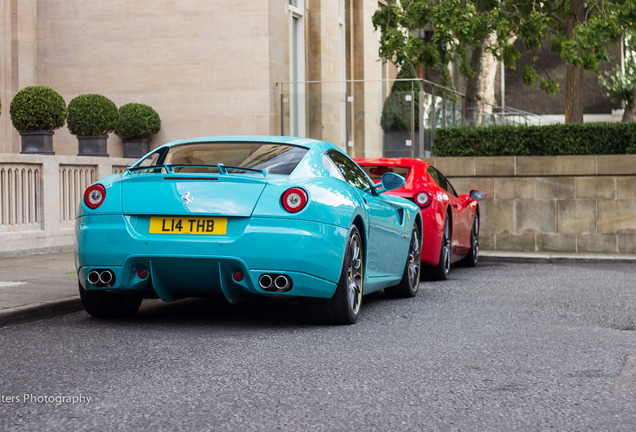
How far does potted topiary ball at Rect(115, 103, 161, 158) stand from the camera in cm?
2162

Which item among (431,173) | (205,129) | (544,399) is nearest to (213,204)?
(544,399)

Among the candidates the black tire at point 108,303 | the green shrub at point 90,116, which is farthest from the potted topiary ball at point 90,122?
the black tire at point 108,303

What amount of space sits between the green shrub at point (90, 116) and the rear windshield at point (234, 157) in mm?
10575

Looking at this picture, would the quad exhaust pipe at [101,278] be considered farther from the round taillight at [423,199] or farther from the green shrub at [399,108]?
the green shrub at [399,108]

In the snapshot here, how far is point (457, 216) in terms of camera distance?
511 inches

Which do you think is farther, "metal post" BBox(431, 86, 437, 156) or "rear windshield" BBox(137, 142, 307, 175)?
"metal post" BBox(431, 86, 437, 156)

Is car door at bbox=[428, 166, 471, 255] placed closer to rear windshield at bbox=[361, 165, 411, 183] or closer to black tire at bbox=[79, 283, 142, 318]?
rear windshield at bbox=[361, 165, 411, 183]

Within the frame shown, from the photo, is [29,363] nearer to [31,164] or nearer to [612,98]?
[31,164]

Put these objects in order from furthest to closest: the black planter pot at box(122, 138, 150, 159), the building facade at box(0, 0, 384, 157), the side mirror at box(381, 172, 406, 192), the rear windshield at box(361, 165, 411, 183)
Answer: the building facade at box(0, 0, 384, 157), the black planter pot at box(122, 138, 150, 159), the rear windshield at box(361, 165, 411, 183), the side mirror at box(381, 172, 406, 192)

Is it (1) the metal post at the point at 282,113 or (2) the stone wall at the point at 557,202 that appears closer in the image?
(2) the stone wall at the point at 557,202

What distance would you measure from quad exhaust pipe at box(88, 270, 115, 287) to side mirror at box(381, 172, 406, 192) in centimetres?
279

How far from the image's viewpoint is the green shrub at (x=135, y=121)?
851 inches

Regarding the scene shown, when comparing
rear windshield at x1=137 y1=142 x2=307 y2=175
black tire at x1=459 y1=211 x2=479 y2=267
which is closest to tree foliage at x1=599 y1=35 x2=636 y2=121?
black tire at x1=459 y1=211 x2=479 y2=267

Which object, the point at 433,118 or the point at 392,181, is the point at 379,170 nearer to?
the point at 392,181
